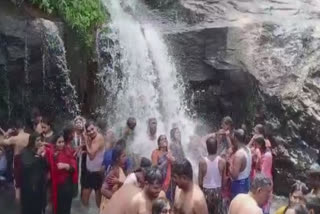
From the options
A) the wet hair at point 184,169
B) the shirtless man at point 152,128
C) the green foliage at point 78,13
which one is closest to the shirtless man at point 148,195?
the wet hair at point 184,169

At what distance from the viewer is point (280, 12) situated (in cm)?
1670

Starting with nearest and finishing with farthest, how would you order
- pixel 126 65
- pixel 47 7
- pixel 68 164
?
pixel 68 164 → pixel 47 7 → pixel 126 65

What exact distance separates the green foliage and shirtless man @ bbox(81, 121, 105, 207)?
4.51 metres

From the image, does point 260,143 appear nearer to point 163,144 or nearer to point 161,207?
point 163,144

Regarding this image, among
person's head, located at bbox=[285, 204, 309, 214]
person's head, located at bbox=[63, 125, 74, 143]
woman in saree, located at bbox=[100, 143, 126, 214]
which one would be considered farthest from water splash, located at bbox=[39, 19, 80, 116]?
person's head, located at bbox=[285, 204, 309, 214]

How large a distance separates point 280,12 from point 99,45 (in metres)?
4.74

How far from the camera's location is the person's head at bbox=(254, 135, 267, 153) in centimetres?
1008

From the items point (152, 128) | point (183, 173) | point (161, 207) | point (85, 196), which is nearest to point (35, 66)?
point (85, 196)

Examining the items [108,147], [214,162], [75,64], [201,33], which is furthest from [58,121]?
[214,162]

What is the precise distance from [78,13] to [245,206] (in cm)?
909

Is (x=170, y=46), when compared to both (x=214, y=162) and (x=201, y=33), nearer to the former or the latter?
(x=201, y=33)

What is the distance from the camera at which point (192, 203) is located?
6707mm

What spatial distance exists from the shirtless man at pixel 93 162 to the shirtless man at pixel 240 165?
2.01 meters

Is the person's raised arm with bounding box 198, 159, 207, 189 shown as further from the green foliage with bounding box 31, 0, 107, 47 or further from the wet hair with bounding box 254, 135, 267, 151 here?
the green foliage with bounding box 31, 0, 107, 47
